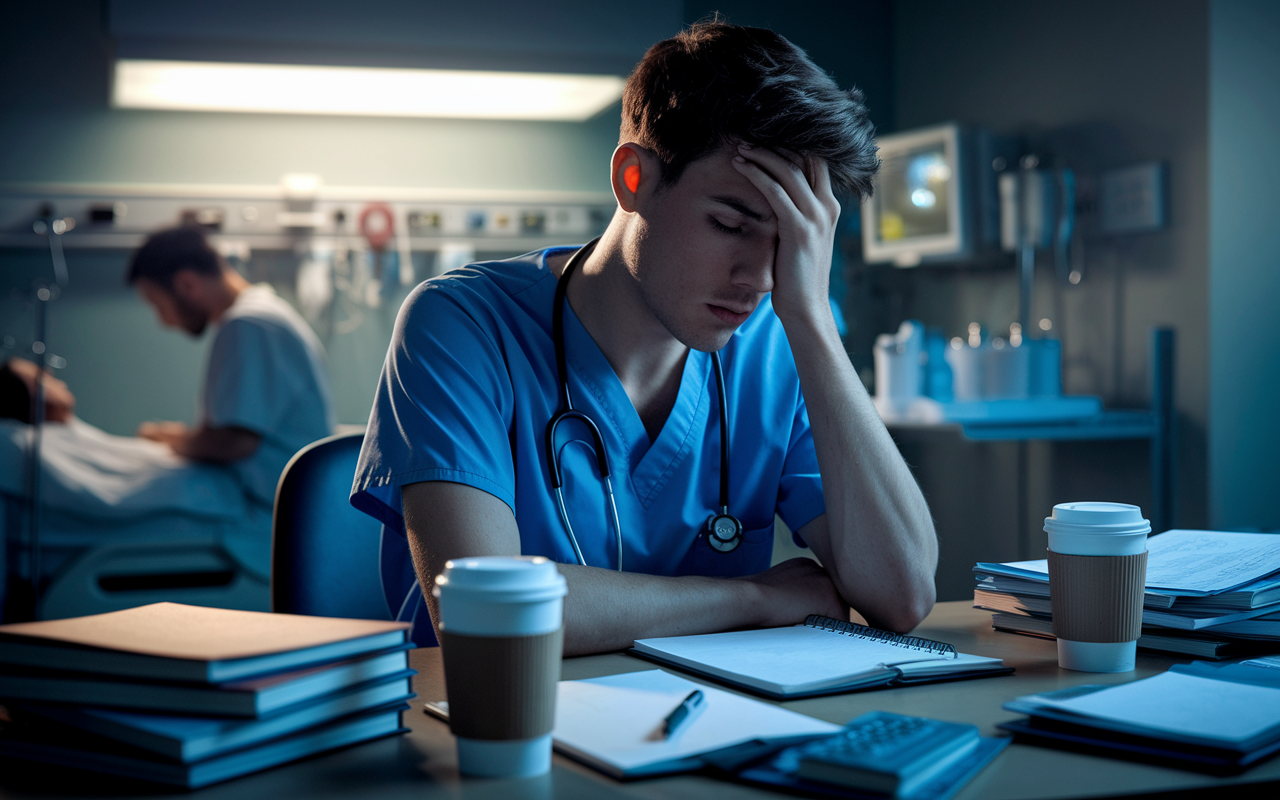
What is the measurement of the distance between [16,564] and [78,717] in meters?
2.64

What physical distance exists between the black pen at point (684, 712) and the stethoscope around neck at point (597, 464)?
1.40ft

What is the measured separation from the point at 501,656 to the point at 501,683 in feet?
0.05

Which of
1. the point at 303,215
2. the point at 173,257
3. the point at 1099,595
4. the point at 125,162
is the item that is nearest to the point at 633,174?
the point at 1099,595

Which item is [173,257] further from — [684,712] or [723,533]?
[684,712]

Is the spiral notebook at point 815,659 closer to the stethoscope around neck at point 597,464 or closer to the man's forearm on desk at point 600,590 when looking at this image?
the man's forearm on desk at point 600,590

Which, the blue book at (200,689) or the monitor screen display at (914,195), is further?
the monitor screen display at (914,195)

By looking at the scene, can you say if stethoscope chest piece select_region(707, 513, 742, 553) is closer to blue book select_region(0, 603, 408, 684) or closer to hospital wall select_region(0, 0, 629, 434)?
blue book select_region(0, 603, 408, 684)

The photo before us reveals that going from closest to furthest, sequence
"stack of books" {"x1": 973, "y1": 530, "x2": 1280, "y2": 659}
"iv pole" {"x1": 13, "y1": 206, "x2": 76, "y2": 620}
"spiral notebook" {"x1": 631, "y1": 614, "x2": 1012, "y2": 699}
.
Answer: "spiral notebook" {"x1": 631, "y1": 614, "x2": 1012, "y2": 699} → "stack of books" {"x1": 973, "y1": 530, "x2": 1280, "y2": 659} → "iv pole" {"x1": 13, "y1": 206, "x2": 76, "y2": 620}

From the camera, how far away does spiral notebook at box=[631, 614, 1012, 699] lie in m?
0.75

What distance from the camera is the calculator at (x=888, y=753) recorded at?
538 millimetres

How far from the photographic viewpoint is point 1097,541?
2.62ft

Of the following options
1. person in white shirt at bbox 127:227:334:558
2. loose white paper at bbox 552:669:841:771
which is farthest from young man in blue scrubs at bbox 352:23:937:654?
person in white shirt at bbox 127:227:334:558

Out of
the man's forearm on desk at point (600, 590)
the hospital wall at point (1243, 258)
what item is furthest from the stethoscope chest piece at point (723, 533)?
the hospital wall at point (1243, 258)

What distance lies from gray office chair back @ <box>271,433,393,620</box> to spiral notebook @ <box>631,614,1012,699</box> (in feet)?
1.46
